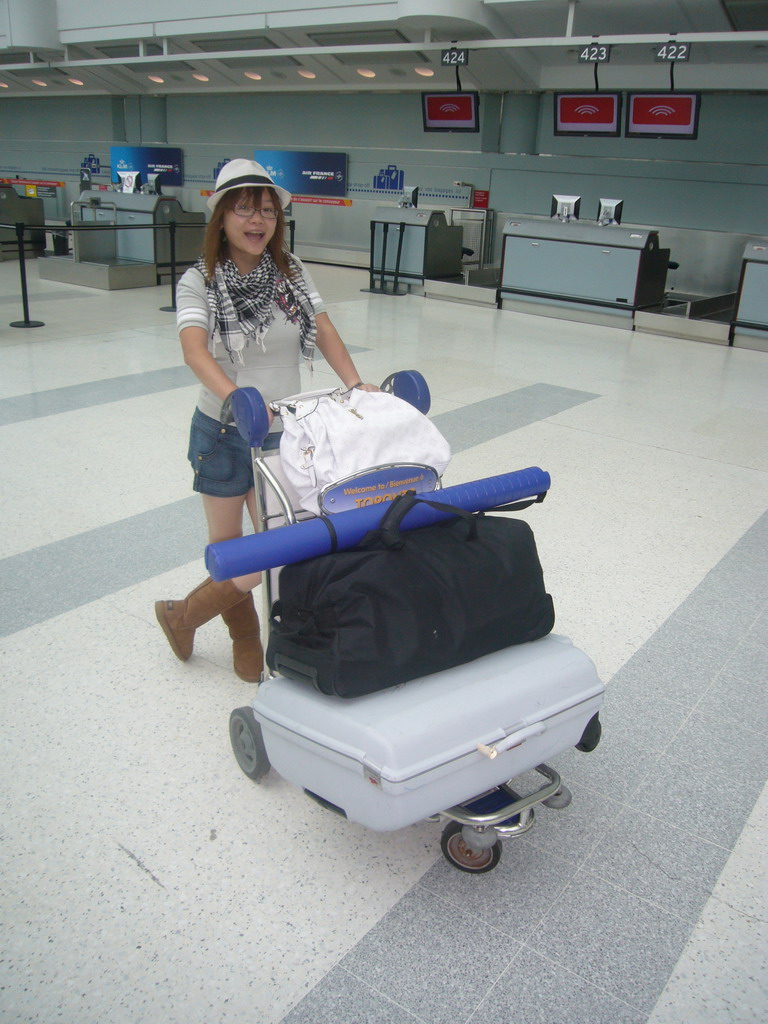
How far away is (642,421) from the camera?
5121 mm

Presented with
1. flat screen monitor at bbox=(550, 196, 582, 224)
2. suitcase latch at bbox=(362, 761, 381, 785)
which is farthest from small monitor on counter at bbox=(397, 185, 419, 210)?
suitcase latch at bbox=(362, 761, 381, 785)

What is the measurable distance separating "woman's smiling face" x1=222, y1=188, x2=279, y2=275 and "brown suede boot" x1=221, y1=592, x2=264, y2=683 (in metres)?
0.95

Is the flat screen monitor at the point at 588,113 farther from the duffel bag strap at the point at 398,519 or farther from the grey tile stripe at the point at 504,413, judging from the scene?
the duffel bag strap at the point at 398,519

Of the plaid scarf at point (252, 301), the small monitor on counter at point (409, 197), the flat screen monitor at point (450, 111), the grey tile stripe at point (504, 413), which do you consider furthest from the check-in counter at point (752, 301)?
the plaid scarf at point (252, 301)

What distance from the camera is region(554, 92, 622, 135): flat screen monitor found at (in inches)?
386

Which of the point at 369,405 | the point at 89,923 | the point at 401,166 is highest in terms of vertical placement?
the point at 401,166

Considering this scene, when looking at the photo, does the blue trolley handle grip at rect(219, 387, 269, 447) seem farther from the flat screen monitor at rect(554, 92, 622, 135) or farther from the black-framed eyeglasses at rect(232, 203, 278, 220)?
the flat screen monitor at rect(554, 92, 622, 135)

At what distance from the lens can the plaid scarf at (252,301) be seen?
1968mm

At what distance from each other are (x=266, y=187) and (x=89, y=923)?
164cm

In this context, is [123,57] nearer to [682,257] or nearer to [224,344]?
[682,257]

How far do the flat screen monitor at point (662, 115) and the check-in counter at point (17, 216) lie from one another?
835cm

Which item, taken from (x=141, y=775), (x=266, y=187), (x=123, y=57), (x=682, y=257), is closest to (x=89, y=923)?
(x=141, y=775)

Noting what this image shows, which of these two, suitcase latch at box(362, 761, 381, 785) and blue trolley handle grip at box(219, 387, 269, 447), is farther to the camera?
blue trolley handle grip at box(219, 387, 269, 447)

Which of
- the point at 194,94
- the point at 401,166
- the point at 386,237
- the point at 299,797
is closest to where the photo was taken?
the point at 299,797
